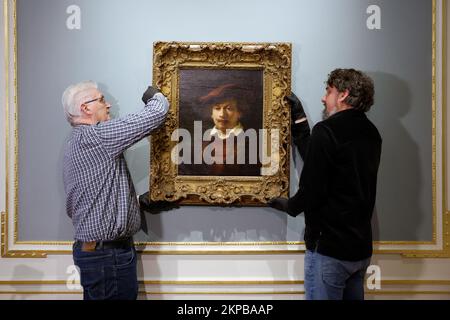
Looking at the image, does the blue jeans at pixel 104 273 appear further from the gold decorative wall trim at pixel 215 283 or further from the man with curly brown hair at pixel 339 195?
the man with curly brown hair at pixel 339 195

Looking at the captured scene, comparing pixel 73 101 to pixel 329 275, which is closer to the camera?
pixel 329 275

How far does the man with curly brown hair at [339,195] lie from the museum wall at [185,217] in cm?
34

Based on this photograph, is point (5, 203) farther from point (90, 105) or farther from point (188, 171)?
point (188, 171)

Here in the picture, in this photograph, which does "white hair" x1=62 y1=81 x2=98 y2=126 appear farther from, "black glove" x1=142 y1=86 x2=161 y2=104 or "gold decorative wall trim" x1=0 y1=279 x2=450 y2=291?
"gold decorative wall trim" x1=0 y1=279 x2=450 y2=291

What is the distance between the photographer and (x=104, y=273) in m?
1.54

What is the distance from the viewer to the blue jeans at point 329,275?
146cm

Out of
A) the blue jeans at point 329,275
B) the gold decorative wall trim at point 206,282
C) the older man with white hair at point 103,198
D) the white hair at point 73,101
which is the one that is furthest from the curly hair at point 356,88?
the white hair at point 73,101

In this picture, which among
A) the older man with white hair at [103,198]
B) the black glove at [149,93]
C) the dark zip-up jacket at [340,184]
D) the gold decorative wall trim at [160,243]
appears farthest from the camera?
the gold decorative wall trim at [160,243]

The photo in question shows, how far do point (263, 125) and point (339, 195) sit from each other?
1.68 feet

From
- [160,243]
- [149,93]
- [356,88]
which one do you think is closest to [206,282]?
[160,243]

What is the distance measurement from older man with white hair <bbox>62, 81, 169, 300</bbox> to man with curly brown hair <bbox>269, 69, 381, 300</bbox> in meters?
0.63

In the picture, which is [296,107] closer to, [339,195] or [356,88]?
[356,88]

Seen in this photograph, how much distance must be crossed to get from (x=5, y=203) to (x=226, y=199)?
1006 millimetres

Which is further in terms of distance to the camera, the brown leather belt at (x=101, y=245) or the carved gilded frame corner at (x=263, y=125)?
the carved gilded frame corner at (x=263, y=125)
